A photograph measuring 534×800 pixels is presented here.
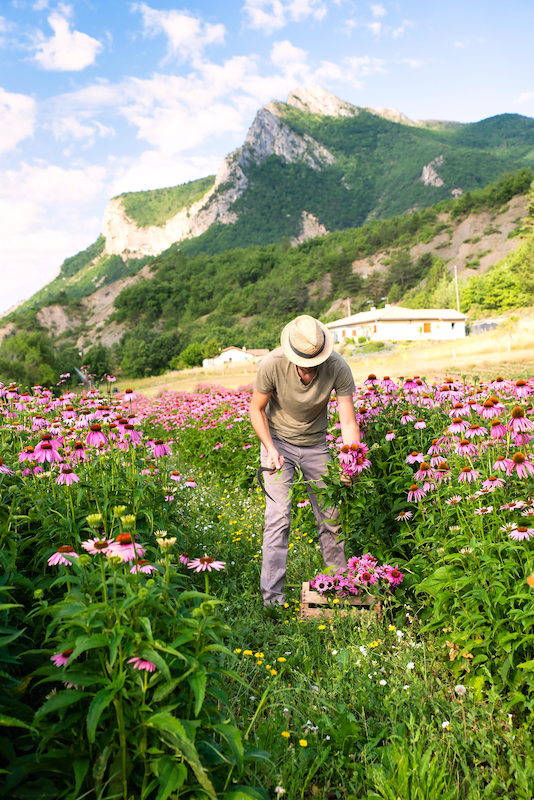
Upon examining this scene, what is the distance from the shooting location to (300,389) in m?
3.28

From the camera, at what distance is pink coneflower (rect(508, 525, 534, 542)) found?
213 cm

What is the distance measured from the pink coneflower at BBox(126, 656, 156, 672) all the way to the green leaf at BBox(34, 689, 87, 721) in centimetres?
15

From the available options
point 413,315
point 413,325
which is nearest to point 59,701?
point 413,325

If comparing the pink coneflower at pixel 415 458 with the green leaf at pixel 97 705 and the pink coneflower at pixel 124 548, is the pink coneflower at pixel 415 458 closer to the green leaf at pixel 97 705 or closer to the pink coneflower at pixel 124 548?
the pink coneflower at pixel 124 548

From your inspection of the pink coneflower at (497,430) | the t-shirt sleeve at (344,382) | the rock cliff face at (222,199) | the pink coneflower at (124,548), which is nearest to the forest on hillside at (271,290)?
the rock cliff face at (222,199)

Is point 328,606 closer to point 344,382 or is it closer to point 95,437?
point 344,382

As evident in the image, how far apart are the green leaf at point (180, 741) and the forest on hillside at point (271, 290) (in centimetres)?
4597

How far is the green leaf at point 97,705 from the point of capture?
1199 millimetres

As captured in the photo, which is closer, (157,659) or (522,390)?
(157,659)

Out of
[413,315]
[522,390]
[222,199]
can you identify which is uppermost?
[222,199]

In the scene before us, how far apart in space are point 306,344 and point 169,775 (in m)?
2.25

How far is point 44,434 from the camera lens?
2967mm

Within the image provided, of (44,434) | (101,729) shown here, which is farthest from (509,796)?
(44,434)

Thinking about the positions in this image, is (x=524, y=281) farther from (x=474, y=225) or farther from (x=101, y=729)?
(x=101, y=729)
